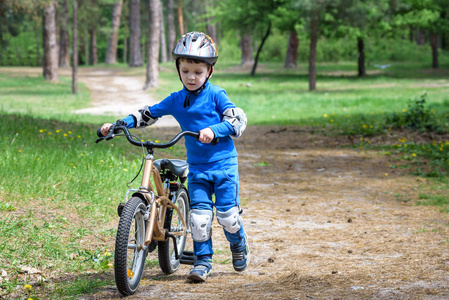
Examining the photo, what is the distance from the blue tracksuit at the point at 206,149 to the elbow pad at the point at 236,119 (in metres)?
0.06

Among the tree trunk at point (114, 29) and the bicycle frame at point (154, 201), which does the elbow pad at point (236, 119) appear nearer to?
the bicycle frame at point (154, 201)

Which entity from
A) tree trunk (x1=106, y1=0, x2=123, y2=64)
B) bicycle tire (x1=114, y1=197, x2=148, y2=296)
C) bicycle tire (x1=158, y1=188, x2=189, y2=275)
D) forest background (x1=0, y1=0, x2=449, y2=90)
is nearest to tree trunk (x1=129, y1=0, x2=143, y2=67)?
forest background (x1=0, y1=0, x2=449, y2=90)

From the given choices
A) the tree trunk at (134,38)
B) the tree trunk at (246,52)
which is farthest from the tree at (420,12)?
the tree trunk at (134,38)

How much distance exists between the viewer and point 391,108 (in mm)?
18156

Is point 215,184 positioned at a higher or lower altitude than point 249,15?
lower

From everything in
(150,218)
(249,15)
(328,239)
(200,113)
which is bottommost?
(328,239)

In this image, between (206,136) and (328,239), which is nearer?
(206,136)

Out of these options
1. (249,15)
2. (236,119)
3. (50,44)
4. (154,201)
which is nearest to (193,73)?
(236,119)

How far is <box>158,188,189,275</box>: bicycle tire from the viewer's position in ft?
14.2

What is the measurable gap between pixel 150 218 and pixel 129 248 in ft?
0.85

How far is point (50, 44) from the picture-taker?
95.5 feet

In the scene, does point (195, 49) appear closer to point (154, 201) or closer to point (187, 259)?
point (154, 201)

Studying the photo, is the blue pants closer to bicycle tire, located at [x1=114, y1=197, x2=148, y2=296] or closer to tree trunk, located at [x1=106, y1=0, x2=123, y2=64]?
bicycle tire, located at [x1=114, y1=197, x2=148, y2=296]

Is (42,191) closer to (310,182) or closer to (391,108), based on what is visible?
(310,182)
